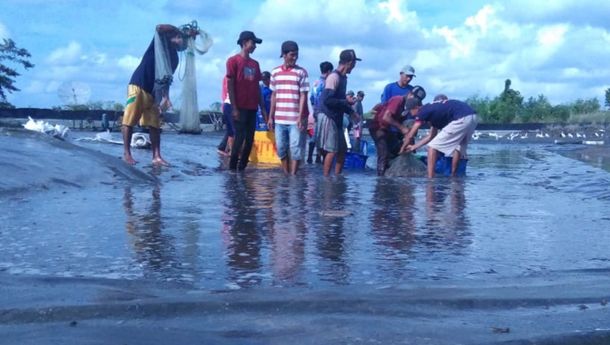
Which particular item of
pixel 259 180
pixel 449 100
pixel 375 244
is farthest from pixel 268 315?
pixel 449 100

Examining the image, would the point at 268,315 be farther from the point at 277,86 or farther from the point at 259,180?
the point at 277,86

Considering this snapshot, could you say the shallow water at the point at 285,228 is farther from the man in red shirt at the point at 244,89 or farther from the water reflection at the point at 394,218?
the man in red shirt at the point at 244,89

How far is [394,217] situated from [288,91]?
4570 mm

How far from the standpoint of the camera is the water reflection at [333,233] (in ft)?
16.7

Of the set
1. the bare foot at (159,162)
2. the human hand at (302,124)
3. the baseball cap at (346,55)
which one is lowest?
the bare foot at (159,162)

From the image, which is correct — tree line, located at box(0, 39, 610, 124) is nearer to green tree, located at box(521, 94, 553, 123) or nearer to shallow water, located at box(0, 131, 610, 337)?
green tree, located at box(521, 94, 553, 123)

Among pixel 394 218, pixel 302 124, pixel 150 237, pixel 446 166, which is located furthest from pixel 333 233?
Result: pixel 446 166

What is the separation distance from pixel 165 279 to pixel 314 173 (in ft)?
25.8

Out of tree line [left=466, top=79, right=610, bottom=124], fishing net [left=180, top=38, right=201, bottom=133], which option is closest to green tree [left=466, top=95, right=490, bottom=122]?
tree line [left=466, top=79, right=610, bottom=124]

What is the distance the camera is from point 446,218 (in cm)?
747

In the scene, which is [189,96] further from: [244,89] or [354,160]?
[244,89]

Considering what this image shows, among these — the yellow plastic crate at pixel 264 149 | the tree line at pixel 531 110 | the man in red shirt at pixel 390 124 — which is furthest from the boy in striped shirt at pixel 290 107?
the tree line at pixel 531 110

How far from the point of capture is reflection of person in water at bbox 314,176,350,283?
200 inches

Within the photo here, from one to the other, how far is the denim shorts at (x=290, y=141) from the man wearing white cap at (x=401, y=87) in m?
2.15
